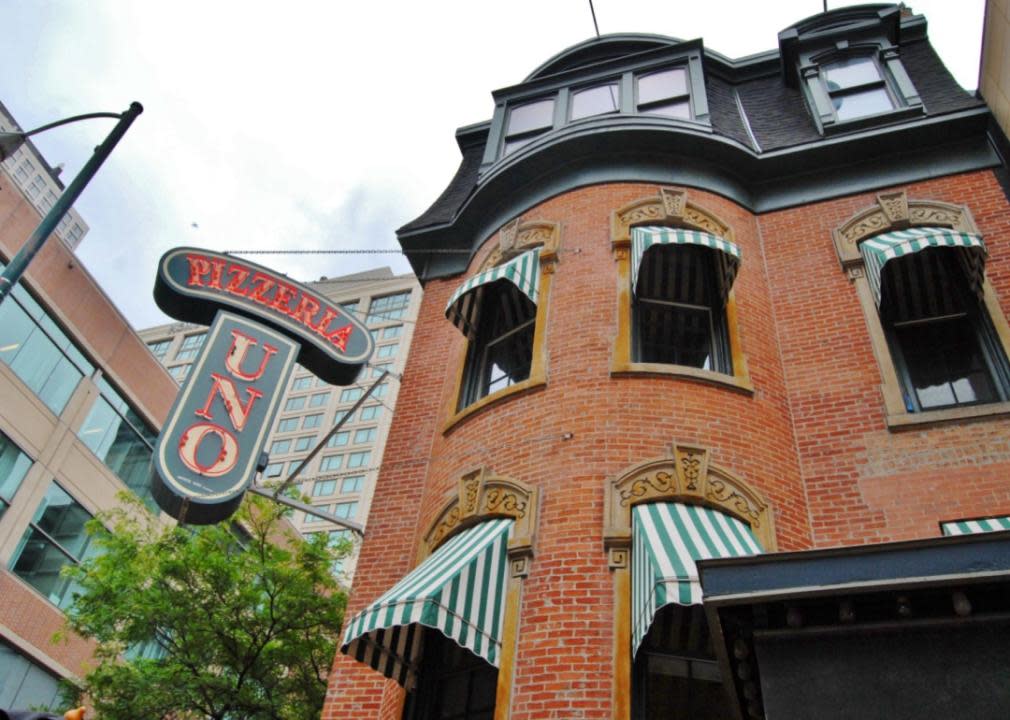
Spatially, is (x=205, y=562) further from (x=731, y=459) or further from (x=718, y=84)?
(x=718, y=84)

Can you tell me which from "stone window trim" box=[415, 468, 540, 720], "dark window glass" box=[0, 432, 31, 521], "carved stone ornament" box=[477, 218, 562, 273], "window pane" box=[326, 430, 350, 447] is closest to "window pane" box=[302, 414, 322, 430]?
"window pane" box=[326, 430, 350, 447]

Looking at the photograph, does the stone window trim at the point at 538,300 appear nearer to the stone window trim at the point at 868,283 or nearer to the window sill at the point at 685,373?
the window sill at the point at 685,373

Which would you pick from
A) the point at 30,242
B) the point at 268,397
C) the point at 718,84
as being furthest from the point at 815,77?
the point at 30,242

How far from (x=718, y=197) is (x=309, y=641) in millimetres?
9884

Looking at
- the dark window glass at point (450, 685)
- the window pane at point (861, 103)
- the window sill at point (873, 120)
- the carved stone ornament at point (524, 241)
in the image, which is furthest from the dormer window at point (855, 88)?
the dark window glass at point (450, 685)

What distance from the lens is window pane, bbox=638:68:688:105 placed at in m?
13.6

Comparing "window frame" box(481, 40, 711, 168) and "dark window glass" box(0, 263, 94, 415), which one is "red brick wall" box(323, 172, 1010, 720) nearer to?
"window frame" box(481, 40, 711, 168)

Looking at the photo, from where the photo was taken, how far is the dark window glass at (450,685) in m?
8.04

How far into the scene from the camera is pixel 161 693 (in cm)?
1262

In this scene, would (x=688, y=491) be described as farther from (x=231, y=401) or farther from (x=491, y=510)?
(x=231, y=401)

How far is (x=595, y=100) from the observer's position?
14133 mm

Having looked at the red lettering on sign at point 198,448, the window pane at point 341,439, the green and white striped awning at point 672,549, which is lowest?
the green and white striped awning at point 672,549

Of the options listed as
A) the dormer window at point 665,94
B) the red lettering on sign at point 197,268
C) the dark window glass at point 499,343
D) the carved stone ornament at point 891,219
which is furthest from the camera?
the dormer window at point 665,94

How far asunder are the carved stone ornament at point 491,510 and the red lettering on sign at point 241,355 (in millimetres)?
3251
